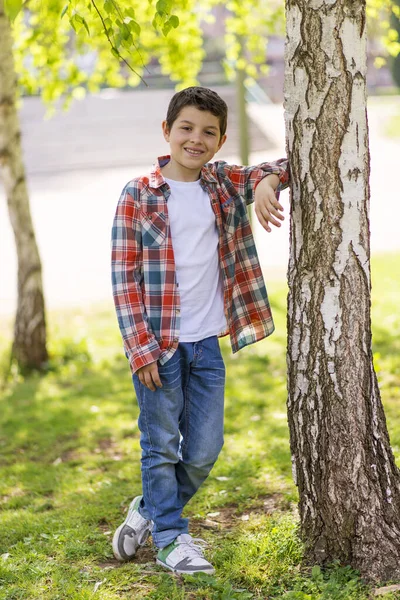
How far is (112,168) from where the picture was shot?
22141 mm

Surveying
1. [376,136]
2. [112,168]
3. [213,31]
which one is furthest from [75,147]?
[213,31]

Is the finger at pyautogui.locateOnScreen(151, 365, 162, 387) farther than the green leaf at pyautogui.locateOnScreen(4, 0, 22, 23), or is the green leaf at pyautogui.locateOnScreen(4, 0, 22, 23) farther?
the finger at pyautogui.locateOnScreen(151, 365, 162, 387)

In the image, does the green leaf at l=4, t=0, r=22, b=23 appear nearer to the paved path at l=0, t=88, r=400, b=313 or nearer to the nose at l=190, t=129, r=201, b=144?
the nose at l=190, t=129, r=201, b=144

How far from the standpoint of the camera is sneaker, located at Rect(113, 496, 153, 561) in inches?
125

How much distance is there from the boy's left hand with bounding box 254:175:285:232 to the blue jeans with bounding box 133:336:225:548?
0.57 m

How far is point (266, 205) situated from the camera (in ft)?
9.12

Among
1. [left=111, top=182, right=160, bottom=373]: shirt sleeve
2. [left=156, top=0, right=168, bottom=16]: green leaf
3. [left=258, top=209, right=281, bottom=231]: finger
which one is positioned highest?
[left=156, top=0, right=168, bottom=16]: green leaf

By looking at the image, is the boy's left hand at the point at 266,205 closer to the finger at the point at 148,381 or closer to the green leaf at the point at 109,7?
the finger at the point at 148,381

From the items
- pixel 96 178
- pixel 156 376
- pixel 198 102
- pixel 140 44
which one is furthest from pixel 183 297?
pixel 96 178

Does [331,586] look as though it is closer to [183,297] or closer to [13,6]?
[183,297]

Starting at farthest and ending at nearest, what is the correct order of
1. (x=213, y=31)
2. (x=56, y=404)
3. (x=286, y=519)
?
1. (x=213, y=31)
2. (x=56, y=404)
3. (x=286, y=519)

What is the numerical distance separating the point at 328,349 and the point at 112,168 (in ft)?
65.3

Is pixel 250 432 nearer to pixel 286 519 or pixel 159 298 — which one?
pixel 286 519

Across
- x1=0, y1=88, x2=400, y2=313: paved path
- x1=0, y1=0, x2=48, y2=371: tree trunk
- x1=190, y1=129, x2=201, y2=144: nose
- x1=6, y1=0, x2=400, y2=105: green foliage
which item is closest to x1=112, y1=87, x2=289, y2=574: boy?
x1=190, y1=129, x2=201, y2=144: nose
